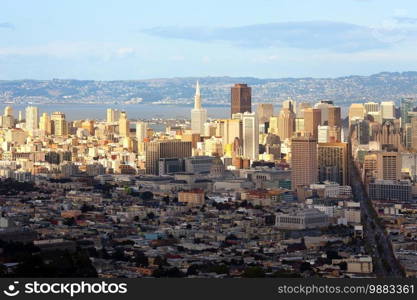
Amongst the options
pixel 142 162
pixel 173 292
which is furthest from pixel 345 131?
pixel 173 292

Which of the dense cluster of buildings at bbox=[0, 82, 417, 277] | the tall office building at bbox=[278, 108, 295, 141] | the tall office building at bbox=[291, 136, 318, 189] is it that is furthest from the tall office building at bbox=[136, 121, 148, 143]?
the tall office building at bbox=[291, 136, 318, 189]

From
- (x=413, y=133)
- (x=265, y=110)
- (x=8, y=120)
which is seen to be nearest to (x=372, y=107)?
(x=265, y=110)

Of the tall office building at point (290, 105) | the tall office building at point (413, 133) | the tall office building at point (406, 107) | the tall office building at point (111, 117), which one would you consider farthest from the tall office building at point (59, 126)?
the tall office building at point (413, 133)

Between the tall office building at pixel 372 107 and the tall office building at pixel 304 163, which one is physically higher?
the tall office building at pixel 372 107

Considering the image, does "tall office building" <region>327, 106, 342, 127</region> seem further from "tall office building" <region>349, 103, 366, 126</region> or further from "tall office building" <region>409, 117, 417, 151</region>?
"tall office building" <region>349, 103, 366, 126</region>

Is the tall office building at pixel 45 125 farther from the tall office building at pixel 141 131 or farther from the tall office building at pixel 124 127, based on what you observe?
the tall office building at pixel 141 131

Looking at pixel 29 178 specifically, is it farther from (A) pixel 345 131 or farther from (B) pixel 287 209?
(A) pixel 345 131

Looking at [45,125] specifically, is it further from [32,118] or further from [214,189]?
[214,189]
